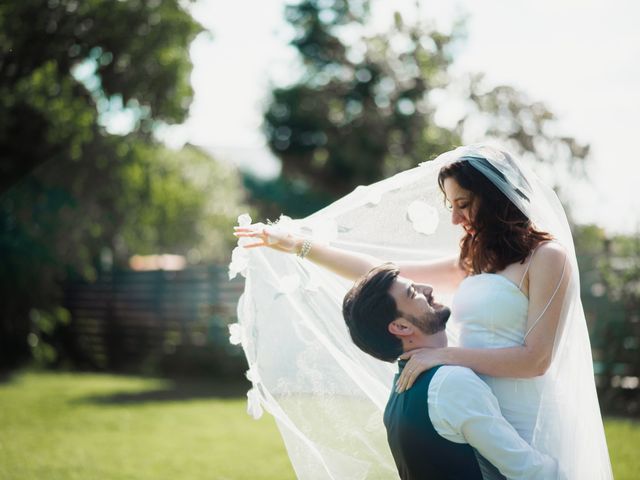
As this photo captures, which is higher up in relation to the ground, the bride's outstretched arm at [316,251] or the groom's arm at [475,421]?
the bride's outstretched arm at [316,251]

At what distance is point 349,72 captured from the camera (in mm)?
17156

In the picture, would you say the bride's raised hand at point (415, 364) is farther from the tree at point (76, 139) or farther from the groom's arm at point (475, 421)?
the tree at point (76, 139)

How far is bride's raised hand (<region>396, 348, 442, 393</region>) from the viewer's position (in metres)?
2.26

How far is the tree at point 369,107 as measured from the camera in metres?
12.3

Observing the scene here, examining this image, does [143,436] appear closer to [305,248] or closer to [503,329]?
[305,248]

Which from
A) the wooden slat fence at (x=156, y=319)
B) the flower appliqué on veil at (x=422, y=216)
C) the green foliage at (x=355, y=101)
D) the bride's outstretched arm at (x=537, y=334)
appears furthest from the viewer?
the green foliage at (x=355, y=101)

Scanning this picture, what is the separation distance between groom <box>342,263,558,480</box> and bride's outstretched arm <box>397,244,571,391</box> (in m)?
0.09

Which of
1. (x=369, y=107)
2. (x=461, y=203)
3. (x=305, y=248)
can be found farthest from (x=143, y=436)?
(x=369, y=107)

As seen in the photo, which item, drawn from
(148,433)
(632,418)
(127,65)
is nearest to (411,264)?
(148,433)

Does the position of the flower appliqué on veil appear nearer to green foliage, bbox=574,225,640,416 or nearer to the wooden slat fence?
green foliage, bbox=574,225,640,416

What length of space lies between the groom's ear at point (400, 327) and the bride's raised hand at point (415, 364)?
0.23ft

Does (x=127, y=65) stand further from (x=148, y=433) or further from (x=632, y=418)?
(x=632, y=418)

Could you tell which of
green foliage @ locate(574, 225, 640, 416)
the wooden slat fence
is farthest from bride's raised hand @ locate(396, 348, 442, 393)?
the wooden slat fence

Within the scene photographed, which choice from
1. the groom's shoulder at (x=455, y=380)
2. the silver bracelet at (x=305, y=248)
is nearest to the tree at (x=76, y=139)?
the silver bracelet at (x=305, y=248)
